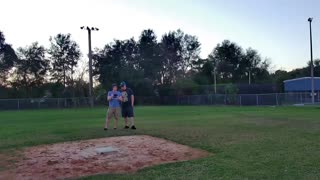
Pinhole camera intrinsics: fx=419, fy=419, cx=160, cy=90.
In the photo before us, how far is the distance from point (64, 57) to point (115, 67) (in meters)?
8.74

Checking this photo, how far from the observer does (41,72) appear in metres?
69.5

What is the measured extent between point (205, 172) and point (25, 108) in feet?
158

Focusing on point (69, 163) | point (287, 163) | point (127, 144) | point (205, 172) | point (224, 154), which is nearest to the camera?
point (205, 172)

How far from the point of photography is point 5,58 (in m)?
66.0

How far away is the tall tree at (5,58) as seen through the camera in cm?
6581

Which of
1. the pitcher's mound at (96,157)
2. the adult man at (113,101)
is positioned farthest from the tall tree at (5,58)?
the pitcher's mound at (96,157)

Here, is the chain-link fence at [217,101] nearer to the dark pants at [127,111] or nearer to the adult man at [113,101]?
the dark pants at [127,111]

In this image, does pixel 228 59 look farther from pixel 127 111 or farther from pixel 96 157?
pixel 96 157

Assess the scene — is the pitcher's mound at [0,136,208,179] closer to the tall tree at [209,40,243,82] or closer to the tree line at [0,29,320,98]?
the tree line at [0,29,320,98]

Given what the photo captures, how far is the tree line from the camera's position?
221ft

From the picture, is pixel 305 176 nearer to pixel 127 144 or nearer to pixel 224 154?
pixel 224 154

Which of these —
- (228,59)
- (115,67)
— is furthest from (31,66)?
(228,59)

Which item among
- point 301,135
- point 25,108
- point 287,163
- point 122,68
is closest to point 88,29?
point 25,108

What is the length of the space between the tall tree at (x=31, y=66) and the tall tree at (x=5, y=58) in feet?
3.62
